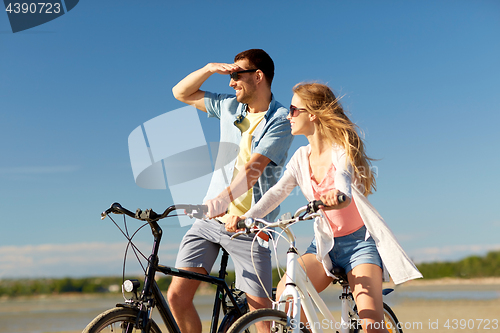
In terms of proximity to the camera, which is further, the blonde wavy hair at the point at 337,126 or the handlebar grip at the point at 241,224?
the blonde wavy hair at the point at 337,126

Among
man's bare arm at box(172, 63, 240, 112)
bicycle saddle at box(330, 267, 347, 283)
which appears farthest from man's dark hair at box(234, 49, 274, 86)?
bicycle saddle at box(330, 267, 347, 283)

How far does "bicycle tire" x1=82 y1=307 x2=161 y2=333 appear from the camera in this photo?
6.83 feet

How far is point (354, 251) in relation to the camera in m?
2.67

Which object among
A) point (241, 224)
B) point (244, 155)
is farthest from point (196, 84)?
point (241, 224)

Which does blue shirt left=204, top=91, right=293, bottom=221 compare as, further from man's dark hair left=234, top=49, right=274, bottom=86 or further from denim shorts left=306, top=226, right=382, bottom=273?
denim shorts left=306, top=226, right=382, bottom=273

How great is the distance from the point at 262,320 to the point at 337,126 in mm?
1350

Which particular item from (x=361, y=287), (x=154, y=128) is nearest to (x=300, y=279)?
(x=361, y=287)

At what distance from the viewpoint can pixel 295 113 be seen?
2852 millimetres

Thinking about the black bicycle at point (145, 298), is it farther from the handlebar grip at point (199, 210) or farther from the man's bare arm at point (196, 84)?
the man's bare arm at point (196, 84)

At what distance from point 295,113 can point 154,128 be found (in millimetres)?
1337

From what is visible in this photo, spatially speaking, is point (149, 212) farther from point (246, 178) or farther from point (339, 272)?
point (339, 272)

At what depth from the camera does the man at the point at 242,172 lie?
2992 mm

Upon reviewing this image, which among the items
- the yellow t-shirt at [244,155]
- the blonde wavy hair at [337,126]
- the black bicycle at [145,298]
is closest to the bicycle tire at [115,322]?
the black bicycle at [145,298]

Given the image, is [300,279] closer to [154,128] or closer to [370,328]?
[370,328]
